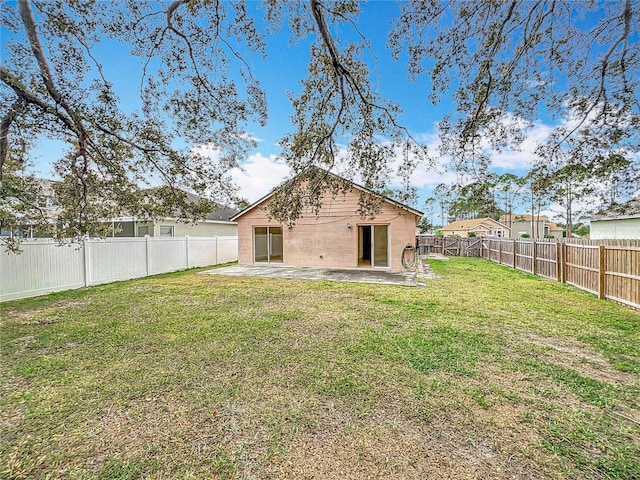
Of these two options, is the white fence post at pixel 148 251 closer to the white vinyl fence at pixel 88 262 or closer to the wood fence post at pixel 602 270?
the white vinyl fence at pixel 88 262

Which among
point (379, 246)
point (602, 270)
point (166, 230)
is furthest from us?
point (166, 230)

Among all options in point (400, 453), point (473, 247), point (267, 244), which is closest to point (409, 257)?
point (267, 244)

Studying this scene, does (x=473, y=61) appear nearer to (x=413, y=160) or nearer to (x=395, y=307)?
(x=413, y=160)

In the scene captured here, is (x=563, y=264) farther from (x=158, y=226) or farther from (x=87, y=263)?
(x=158, y=226)

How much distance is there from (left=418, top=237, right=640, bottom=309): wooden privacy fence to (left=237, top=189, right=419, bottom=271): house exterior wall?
477 cm

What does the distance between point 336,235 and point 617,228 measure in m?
13.9

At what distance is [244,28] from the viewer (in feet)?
15.0

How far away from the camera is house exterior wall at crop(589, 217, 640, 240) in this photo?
12.7m

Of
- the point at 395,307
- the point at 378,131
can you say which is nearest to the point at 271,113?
the point at 378,131

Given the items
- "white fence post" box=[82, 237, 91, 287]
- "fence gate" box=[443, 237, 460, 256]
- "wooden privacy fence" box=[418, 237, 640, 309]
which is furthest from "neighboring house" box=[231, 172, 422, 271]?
"fence gate" box=[443, 237, 460, 256]

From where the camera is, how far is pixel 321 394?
293 centimetres

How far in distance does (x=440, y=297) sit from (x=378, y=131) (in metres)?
4.59

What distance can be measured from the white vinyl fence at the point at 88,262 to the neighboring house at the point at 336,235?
Result: 2.79 metres

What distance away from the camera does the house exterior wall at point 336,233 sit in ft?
39.7
